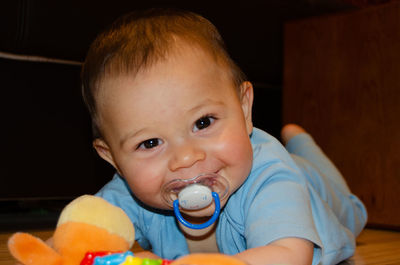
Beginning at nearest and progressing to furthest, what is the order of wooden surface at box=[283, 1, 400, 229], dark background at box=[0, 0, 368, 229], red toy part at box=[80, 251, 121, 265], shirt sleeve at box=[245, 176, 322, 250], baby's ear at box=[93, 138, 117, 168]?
red toy part at box=[80, 251, 121, 265] → shirt sleeve at box=[245, 176, 322, 250] → baby's ear at box=[93, 138, 117, 168] → dark background at box=[0, 0, 368, 229] → wooden surface at box=[283, 1, 400, 229]

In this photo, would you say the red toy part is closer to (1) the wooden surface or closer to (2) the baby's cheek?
(2) the baby's cheek

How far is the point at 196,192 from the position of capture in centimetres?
60

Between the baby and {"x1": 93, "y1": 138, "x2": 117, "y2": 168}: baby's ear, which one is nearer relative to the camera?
the baby

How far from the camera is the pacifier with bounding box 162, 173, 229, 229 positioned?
60 cm

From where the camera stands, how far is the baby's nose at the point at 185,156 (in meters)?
0.59

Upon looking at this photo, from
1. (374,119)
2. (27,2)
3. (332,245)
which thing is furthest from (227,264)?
(374,119)

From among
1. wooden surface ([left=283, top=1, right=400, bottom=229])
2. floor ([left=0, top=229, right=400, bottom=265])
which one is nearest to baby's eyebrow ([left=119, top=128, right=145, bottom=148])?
floor ([left=0, top=229, right=400, bottom=265])

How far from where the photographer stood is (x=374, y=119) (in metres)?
1.31

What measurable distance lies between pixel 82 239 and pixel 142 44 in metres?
0.26

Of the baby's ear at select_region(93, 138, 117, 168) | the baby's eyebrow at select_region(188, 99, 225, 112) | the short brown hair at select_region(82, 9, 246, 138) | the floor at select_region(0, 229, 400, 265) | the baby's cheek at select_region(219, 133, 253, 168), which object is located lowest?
the floor at select_region(0, 229, 400, 265)

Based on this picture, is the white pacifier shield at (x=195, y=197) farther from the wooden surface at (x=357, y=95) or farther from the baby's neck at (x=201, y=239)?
the wooden surface at (x=357, y=95)

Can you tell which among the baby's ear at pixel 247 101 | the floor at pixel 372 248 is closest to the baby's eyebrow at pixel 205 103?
the baby's ear at pixel 247 101

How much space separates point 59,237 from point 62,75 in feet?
2.35

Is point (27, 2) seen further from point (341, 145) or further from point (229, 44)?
point (341, 145)
